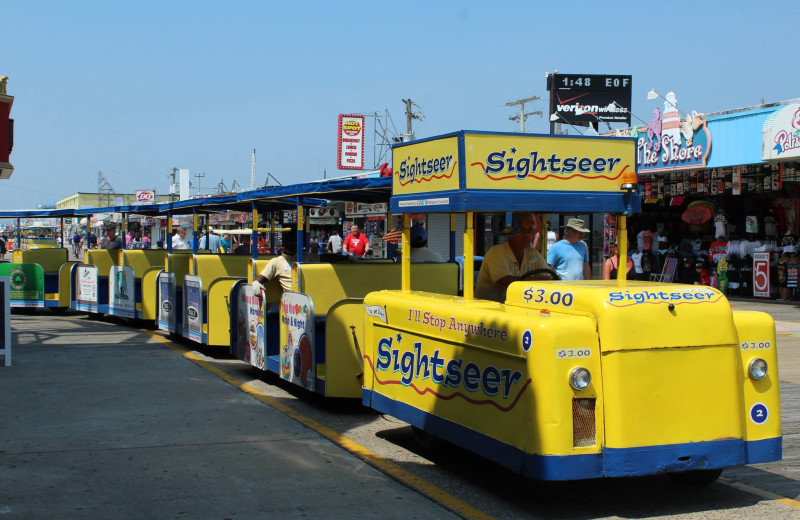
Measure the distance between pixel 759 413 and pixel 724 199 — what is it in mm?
18091

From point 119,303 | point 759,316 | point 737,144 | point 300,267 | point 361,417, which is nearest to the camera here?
point 759,316

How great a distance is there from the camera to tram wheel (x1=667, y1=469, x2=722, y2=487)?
18.0 ft

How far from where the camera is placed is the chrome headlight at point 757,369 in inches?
206

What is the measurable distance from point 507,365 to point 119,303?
12069 millimetres

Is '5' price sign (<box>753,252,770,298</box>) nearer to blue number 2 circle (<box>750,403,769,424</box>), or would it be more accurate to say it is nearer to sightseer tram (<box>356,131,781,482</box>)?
sightseer tram (<box>356,131,781,482</box>)

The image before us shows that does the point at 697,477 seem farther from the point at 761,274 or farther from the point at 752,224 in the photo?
the point at 752,224

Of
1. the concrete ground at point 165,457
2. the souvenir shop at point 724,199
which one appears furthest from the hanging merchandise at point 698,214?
the concrete ground at point 165,457

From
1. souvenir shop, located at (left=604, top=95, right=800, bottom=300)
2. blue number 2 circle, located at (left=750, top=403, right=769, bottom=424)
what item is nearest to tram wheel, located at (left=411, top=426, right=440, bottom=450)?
blue number 2 circle, located at (left=750, top=403, right=769, bottom=424)

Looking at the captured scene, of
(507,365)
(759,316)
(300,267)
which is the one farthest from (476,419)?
(300,267)

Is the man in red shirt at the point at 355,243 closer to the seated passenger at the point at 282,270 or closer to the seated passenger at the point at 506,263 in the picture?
the seated passenger at the point at 282,270

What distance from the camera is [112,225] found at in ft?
58.6

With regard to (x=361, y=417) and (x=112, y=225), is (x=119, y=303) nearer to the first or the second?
(x=112, y=225)

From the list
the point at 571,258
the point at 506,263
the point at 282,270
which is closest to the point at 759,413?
the point at 506,263

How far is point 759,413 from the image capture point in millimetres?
5234
